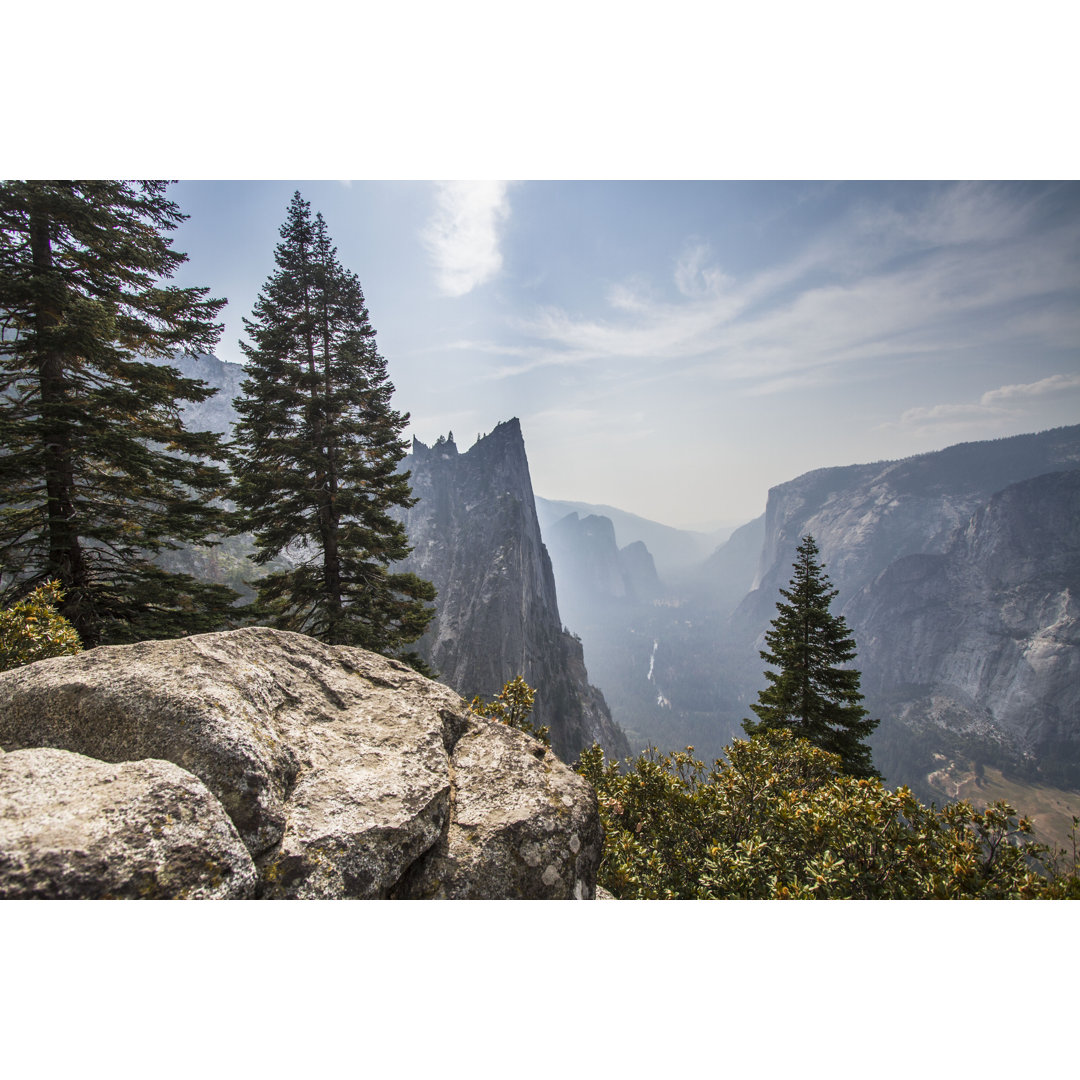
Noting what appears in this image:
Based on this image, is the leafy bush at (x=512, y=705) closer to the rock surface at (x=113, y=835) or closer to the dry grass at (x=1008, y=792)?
the rock surface at (x=113, y=835)

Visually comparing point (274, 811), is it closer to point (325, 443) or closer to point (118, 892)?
point (118, 892)

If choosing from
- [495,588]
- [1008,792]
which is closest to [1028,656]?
[1008,792]

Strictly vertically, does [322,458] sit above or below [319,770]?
above

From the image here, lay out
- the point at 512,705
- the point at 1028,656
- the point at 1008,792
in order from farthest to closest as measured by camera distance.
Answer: the point at 1028,656
the point at 1008,792
the point at 512,705

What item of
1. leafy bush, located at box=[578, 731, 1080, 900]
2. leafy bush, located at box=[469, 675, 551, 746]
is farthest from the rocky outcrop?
leafy bush, located at box=[469, 675, 551, 746]

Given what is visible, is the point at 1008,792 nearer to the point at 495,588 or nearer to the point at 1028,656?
the point at 1028,656

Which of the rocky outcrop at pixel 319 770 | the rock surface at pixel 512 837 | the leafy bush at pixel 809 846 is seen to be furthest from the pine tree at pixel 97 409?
the leafy bush at pixel 809 846
